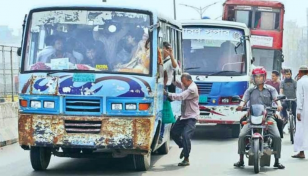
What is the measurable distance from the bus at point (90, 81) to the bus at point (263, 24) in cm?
1485

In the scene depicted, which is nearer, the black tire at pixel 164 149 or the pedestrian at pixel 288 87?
the black tire at pixel 164 149

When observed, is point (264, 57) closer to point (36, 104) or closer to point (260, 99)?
point (260, 99)

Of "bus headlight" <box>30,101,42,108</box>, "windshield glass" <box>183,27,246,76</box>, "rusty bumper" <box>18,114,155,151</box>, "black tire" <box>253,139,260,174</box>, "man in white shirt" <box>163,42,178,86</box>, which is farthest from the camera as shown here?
"windshield glass" <box>183,27,246,76</box>

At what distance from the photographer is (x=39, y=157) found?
10.6 meters

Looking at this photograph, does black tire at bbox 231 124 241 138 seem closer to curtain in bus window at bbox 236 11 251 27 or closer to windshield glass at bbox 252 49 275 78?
windshield glass at bbox 252 49 275 78

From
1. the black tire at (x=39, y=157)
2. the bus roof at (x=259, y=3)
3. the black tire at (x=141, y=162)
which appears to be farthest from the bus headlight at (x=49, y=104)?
the bus roof at (x=259, y=3)

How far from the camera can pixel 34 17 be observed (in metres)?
10.5

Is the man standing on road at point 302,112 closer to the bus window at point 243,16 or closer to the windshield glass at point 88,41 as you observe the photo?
the windshield glass at point 88,41

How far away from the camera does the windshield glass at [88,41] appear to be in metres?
10.1

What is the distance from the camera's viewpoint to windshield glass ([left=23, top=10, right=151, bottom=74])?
10.1 meters

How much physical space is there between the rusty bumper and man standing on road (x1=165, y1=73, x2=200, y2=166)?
184 centimetres

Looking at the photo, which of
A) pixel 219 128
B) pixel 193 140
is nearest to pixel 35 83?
pixel 193 140

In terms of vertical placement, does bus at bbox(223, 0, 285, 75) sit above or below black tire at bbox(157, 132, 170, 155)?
above

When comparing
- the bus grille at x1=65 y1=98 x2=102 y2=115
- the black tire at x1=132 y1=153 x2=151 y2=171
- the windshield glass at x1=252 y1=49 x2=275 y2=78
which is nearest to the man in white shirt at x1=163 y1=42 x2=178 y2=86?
the black tire at x1=132 y1=153 x2=151 y2=171
